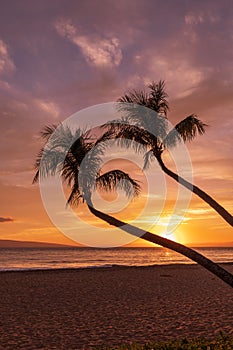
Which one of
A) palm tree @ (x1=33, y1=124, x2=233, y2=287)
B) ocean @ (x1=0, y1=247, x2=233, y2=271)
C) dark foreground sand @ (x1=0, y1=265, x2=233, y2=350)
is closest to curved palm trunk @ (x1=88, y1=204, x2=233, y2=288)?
palm tree @ (x1=33, y1=124, x2=233, y2=287)

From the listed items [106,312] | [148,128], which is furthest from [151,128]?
[106,312]

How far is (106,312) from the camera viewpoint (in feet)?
69.8

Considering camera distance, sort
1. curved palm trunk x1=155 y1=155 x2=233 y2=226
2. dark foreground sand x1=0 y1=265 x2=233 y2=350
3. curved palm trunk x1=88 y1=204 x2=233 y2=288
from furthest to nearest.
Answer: dark foreground sand x1=0 y1=265 x2=233 y2=350
curved palm trunk x1=155 y1=155 x2=233 y2=226
curved palm trunk x1=88 y1=204 x2=233 y2=288

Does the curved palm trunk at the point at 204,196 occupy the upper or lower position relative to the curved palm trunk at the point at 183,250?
upper

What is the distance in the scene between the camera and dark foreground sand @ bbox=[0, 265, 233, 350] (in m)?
15.9

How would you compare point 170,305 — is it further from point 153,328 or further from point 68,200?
point 68,200

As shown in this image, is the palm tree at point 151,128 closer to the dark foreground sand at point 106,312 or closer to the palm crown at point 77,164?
the palm crown at point 77,164

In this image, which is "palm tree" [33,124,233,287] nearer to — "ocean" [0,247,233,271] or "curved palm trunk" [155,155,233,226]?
"curved palm trunk" [155,155,233,226]

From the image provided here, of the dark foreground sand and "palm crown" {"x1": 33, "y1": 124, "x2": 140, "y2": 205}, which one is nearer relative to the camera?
"palm crown" {"x1": 33, "y1": 124, "x2": 140, "y2": 205}

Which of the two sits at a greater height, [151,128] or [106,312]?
[151,128]

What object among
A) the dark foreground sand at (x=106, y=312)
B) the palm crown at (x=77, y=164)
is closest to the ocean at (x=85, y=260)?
the dark foreground sand at (x=106, y=312)

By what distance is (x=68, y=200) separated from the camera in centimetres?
1134

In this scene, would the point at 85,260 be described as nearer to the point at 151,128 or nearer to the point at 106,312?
the point at 106,312

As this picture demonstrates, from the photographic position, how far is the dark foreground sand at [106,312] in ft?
52.2
